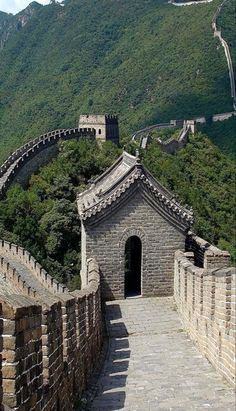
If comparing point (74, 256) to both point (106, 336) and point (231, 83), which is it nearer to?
point (106, 336)

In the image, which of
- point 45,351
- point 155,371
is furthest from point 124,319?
point 45,351

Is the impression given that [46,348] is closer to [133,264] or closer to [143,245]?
[143,245]

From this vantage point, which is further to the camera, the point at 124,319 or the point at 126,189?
the point at 126,189

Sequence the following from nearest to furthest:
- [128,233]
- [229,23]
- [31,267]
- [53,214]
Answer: [128,233] → [31,267] → [53,214] → [229,23]

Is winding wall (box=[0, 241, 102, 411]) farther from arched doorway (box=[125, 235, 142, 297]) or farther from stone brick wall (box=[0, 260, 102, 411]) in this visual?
arched doorway (box=[125, 235, 142, 297])

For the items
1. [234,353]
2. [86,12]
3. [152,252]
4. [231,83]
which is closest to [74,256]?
[152,252]

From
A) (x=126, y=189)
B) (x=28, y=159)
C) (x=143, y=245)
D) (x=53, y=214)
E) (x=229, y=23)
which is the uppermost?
(x=229, y=23)

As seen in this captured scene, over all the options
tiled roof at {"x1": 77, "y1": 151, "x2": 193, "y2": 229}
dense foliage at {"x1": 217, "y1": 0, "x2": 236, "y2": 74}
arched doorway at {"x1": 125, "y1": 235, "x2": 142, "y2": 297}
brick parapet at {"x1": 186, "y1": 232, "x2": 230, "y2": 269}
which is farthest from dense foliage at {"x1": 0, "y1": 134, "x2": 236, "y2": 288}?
dense foliage at {"x1": 217, "y1": 0, "x2": 236, "y2": 74}
